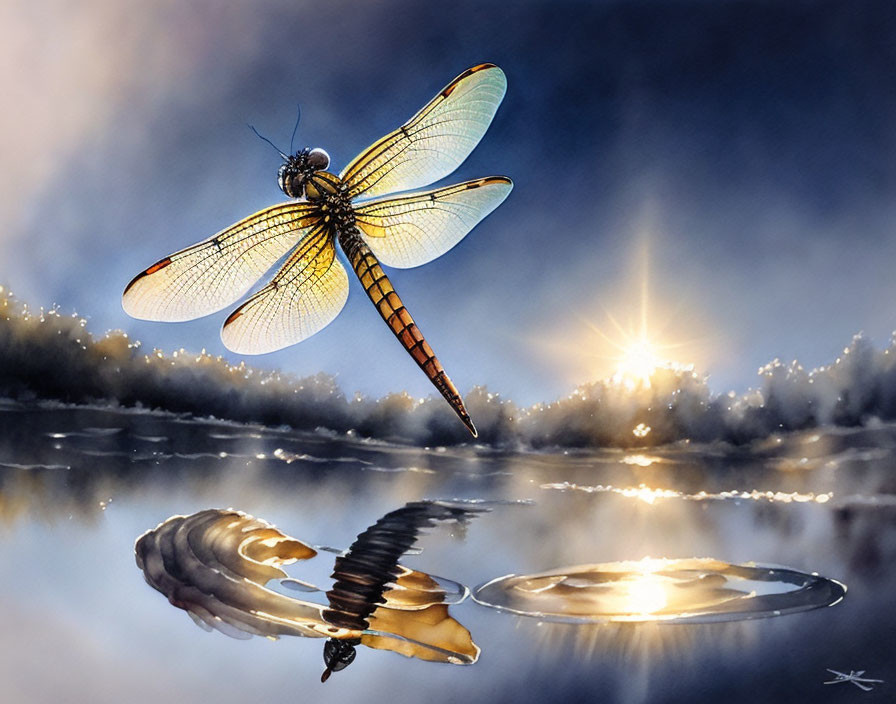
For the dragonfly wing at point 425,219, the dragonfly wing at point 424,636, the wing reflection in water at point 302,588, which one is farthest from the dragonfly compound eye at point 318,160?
the dragonfly wing at point 424,636

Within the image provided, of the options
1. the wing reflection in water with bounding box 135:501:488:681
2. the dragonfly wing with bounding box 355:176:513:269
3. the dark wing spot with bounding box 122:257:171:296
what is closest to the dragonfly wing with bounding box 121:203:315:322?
the dark wing spot with bounding box 122:257:171:296

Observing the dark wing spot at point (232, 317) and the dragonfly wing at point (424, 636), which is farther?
the dark wing spot at point (232, 317)

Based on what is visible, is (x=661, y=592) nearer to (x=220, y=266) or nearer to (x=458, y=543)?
(x=458, y=543)

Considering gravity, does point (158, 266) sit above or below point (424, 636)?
above

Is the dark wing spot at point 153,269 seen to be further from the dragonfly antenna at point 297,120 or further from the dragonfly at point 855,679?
the dragonfly at point 855,679

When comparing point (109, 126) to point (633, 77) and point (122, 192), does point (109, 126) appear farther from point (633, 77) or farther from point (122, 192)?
point (633, 77)

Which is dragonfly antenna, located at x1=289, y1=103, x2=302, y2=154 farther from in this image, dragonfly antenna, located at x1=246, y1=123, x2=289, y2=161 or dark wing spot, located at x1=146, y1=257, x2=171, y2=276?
dark wing spot, located at x1=146, y1=257, x2=171, y2=276

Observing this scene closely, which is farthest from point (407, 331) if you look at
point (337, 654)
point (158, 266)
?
point (337, 654)
